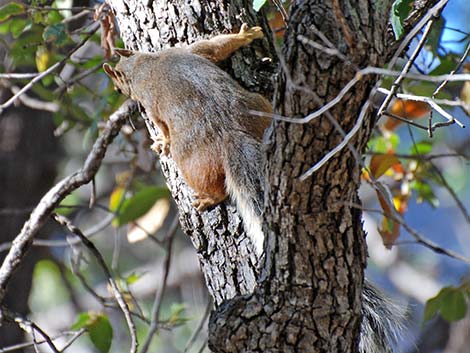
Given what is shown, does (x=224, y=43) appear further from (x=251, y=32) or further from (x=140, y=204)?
(x=140, y=204)

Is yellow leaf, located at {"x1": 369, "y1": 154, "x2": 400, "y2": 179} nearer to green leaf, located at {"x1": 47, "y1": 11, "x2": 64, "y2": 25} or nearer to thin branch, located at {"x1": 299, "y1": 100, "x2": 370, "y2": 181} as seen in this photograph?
thin branch, located at {"x1": 299, "y1": 100, "x2": 370, "y2": 181}

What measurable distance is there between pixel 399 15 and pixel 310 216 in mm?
705

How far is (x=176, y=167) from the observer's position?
2.56 meters

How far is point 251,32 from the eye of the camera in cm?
253

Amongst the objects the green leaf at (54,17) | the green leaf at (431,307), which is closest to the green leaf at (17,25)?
the green leaf at (54,17)

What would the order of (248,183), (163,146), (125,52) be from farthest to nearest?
1. (125,52)
2. (163,146)
3. (248,183)

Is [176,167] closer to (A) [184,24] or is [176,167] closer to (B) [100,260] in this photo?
(A) [184,24]

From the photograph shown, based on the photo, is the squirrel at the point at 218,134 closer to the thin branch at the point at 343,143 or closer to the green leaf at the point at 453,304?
the thin branch at the point at 343,143

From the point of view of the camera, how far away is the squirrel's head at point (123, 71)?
2864 millimetres

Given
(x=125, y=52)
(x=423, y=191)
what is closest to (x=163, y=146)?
(x=125, y=52)

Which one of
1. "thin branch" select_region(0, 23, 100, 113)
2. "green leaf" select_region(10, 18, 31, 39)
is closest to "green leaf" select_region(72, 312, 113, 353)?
"thin branch" select_region(0, 23, 100, 113)

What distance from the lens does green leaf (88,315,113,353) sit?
323 centimetres

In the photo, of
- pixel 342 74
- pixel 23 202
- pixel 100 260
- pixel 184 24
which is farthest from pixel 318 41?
pixel 23 202

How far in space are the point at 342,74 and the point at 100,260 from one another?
1.59m
